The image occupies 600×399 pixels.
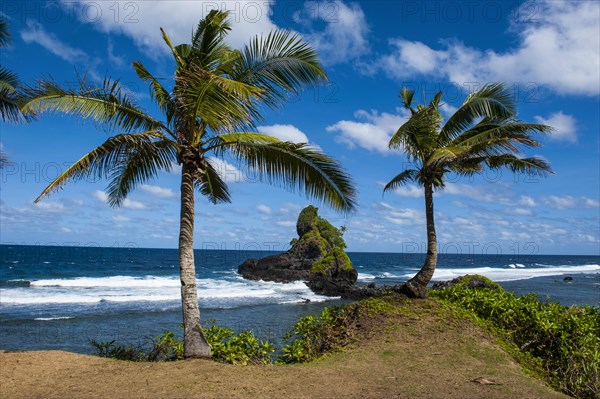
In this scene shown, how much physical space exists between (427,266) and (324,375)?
210 inches

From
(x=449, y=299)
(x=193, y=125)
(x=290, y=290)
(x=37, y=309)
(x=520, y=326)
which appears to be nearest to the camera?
(x=193, y=125)

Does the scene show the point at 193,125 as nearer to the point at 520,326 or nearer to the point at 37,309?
the point at 520,326

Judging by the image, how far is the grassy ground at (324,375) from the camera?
651 centimetres

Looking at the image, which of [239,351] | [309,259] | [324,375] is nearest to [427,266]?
[324,375]

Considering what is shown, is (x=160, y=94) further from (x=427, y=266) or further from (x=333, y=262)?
(x=333, y=262)

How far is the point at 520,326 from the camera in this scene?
32.4ft

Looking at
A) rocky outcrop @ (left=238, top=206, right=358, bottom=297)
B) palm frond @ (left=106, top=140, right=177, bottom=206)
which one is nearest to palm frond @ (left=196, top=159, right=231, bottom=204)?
palm frond @ (left=106, top=140, right=177, bottom=206)

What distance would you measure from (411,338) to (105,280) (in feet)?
167

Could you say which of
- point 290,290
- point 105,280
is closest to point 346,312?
point 290,290

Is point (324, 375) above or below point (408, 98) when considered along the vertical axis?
below

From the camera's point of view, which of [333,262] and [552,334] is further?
[333,262]

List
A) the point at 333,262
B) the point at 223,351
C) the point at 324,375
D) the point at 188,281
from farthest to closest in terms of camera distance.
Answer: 1. the point at 333,262
2. the point at 223,351
3. the point at 188,281
4. the point at 324,375

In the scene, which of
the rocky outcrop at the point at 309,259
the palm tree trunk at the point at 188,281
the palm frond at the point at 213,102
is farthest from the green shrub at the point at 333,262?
the palm frond at the point at 213,102

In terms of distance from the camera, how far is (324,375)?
740cm
